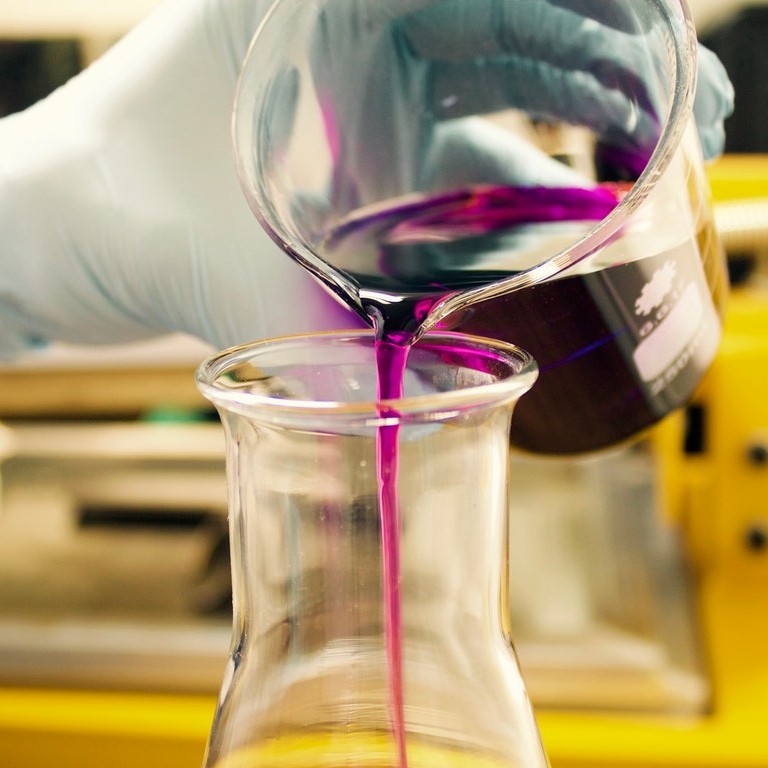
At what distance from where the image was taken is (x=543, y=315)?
1.66 feet

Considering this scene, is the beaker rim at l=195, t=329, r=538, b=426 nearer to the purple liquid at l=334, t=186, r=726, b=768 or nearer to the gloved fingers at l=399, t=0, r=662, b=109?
the purple liquid at l=334, t=186, r=726, b=768

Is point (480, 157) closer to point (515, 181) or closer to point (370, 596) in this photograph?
point (515, 181)

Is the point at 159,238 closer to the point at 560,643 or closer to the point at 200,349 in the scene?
the point at 560,643

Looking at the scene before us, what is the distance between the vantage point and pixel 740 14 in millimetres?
1822

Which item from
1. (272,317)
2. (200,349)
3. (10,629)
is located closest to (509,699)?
(272,317)

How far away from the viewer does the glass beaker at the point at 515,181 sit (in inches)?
19.8

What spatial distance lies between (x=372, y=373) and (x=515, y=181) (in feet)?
1.02

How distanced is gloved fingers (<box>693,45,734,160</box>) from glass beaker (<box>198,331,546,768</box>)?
368mm

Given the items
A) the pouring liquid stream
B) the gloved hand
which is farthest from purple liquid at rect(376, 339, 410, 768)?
the gloved hand

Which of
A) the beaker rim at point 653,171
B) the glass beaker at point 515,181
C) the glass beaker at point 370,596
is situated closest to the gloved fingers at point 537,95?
the glass beaker at point 515,181

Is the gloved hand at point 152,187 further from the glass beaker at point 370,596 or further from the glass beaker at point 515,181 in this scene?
the glass beaker at point 370,596

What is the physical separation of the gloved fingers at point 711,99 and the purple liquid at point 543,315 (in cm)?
11

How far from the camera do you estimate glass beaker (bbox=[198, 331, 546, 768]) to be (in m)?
0.41

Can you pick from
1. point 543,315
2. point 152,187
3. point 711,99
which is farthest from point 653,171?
point 152,187
